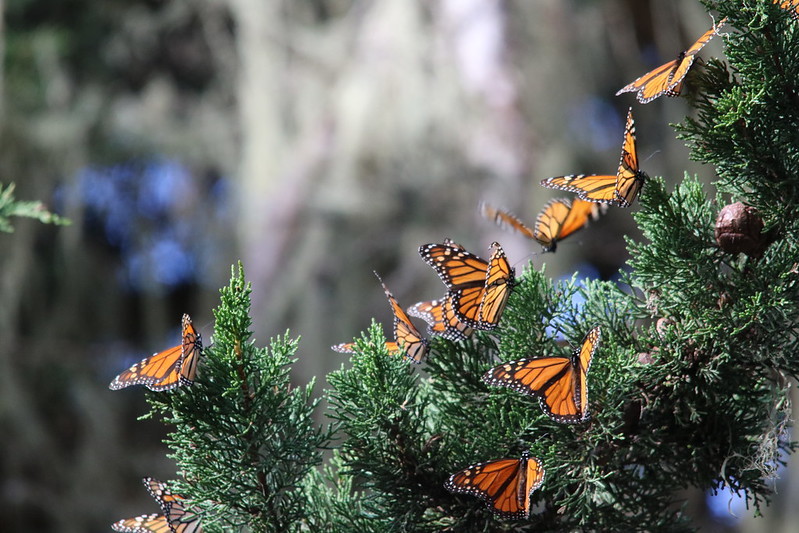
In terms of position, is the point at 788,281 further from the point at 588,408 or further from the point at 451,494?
the point at 451,494

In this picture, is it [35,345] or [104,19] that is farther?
[104,19]

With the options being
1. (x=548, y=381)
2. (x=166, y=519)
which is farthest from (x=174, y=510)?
(x=548, y=381)

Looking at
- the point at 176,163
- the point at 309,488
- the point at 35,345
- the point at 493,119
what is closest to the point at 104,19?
the point at 176,163

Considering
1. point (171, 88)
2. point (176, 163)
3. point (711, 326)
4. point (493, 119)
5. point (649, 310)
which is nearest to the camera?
point (711, 326)

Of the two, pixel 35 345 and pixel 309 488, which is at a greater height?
pixel 35 345

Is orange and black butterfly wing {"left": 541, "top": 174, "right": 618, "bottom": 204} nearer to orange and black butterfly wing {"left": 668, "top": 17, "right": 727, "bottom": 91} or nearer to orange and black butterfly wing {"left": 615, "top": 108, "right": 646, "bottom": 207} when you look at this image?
orange and black butterfly wing {"left": 615, "top": 108, "right": 646, "bottom": 207}

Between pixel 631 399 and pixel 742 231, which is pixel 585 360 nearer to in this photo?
pixel 631 399

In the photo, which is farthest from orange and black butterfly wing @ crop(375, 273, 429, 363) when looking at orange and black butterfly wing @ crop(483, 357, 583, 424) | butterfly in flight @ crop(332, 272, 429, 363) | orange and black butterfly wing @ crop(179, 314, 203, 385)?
orange and black butterfly wing @ crop(179, 314, 203, 385)
